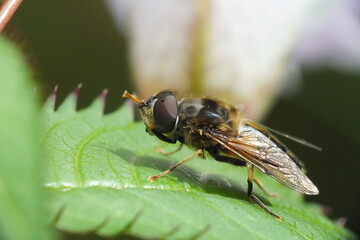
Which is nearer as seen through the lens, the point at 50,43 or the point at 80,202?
the point at 80,202

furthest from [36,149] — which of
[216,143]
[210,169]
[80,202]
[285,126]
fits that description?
[285,126]

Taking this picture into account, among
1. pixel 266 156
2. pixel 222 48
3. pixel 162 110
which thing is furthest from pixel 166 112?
pixel 222 48

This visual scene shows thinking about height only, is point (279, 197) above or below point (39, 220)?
below

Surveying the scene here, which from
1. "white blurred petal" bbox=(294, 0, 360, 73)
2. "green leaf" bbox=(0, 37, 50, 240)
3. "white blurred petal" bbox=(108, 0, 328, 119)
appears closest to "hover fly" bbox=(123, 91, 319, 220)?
"green leaf" bbox=(0, 37, 50, 240)

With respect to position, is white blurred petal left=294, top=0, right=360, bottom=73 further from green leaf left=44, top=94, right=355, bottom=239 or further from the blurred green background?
green leaf left=44, top=94, right=355, bottom=239

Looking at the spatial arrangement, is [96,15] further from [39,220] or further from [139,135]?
[39,220]

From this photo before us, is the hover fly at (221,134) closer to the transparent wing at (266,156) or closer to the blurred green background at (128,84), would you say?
the transparent wing at (266,156)
